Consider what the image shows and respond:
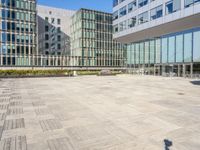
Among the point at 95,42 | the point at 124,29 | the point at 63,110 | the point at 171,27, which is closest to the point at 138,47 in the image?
the point at 124,29

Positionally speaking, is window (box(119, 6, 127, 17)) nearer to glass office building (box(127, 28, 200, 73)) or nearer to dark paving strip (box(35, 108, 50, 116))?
glass office building (box(127, 28, 200, 73))

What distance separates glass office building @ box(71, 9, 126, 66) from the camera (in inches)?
3191

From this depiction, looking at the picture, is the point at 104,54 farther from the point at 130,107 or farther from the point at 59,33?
the point at 130,107

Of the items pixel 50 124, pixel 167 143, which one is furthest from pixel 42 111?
pixel 167 143

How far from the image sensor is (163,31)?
1417 inches

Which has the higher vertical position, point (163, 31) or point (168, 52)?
point (163, 31)

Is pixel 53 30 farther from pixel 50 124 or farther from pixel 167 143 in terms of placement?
pixel 167 143

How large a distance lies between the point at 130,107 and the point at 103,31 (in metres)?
79.7

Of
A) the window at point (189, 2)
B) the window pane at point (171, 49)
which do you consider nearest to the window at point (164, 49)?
the window pane at point (171, 49)

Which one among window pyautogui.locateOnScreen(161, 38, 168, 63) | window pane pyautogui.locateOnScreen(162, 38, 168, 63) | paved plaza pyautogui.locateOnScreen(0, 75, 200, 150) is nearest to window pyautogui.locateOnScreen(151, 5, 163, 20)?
window pyautogui.locateOnScreen(161, 38, 168, 63)

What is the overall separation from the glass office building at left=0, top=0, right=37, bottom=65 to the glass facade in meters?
41.0

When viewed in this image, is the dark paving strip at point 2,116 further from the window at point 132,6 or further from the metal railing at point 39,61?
the metal railing at point 39,61

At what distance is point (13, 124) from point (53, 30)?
8752 cm

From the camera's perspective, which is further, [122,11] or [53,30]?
[53,30]
